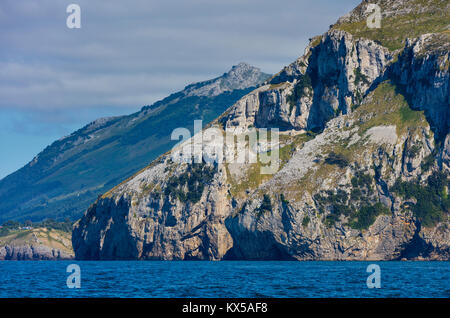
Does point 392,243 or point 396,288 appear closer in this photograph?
point 396,288

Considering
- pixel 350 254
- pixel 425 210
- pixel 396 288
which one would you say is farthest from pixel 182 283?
pixel 425 210

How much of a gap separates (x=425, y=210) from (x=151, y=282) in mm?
114660

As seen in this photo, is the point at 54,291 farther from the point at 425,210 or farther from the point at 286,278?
the point at 425,210
